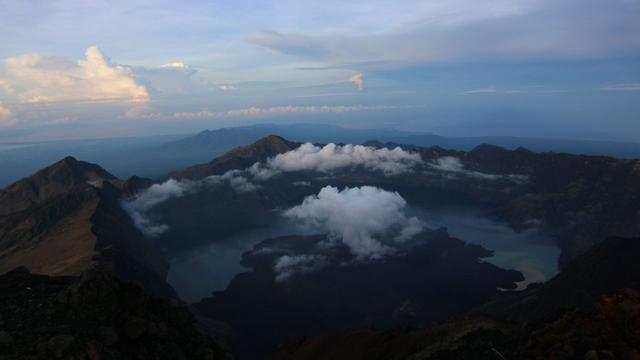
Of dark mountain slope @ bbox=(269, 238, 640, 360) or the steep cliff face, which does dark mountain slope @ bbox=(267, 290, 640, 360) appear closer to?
dark mountain slope @ bbox=(269, 238, 640, 360)

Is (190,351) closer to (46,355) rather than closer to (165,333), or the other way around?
(165,333)

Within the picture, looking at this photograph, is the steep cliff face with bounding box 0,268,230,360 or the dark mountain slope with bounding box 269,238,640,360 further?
the dark mountain slope with bounding box 269,238,640,360

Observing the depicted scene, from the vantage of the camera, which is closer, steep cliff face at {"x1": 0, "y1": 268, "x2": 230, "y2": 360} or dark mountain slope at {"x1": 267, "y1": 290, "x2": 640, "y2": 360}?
steep cliff face at {"x1": 0, "y1": 268, "x2": 230, "y2": 360}

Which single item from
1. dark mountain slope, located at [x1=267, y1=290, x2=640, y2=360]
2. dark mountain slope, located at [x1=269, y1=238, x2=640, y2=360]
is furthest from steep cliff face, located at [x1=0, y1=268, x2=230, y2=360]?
dark mountain slope, located at [x1=269, y1=238, x2=640, y2=360]

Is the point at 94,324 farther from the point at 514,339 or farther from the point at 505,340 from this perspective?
the point at 514,339

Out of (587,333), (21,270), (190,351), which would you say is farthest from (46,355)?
(587,333)

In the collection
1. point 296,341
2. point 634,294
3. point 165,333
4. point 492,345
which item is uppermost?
point 634,294

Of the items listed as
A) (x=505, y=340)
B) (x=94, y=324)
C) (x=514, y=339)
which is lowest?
(x=505, y=340)

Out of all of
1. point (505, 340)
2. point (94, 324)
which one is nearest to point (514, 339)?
point (505, 340)
